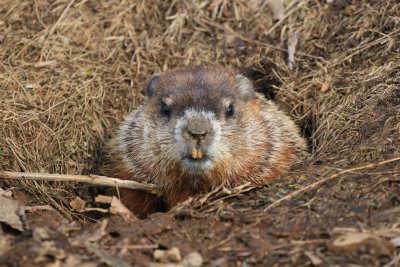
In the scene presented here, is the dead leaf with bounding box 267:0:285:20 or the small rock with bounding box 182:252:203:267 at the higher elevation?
the dead leaf with bounding box 267:0:285:20

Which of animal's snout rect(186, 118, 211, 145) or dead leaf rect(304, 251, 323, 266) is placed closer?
dead leaf rect(304, 251, 323, 266)

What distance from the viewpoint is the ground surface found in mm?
3344

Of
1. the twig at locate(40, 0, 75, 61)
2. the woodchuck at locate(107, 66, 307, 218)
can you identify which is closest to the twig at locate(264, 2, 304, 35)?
the woodchuck at locate(107, 66, 307, 218)

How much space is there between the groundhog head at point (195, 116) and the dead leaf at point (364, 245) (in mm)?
1603

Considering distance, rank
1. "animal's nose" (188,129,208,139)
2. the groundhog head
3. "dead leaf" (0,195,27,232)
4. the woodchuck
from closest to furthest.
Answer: "dead leaf" (0,195,27,232), "animal's nose" (188,129,208,139), the groundhog head, the woodchuck

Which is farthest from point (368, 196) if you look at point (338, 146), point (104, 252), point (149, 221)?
point (104, 252)

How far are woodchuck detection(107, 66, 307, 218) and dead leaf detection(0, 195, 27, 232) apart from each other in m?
1.56

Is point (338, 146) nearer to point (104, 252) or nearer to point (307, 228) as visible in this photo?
point (307, 228)

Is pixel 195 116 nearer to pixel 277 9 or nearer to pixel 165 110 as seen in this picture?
pixel 165 110

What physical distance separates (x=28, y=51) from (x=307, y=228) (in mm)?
5143

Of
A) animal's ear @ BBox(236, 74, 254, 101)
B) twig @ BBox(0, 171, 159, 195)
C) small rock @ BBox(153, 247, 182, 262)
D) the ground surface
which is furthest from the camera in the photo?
animal's ear @ BBox(236, 74, 254, 101)

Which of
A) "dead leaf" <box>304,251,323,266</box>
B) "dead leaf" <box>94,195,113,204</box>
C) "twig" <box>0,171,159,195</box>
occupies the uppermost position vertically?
"dead leaf" <box>304,251,323,266</box>

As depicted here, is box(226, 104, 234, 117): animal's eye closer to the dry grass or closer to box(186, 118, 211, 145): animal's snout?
box(186, 118, 211, 145): animal's snout

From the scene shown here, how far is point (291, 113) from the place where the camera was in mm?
6594
